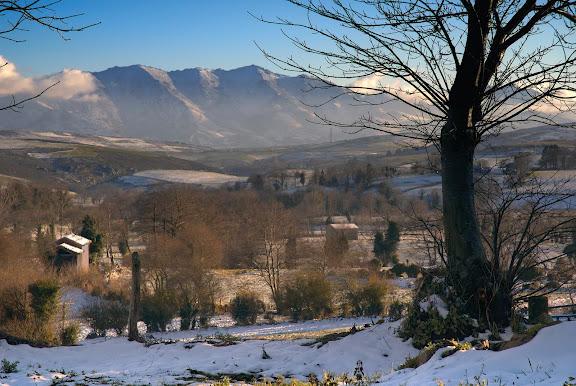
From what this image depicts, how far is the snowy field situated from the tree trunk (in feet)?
3.79

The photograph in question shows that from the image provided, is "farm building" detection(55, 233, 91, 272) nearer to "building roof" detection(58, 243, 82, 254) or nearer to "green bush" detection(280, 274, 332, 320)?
"building roof" detection(58, 243, 82, 254)

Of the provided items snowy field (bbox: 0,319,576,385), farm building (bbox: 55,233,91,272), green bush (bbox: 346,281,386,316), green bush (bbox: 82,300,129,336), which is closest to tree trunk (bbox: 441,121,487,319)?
snowy field (bbox: 0,319,576,385)

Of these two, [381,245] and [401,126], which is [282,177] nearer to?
[381,245]

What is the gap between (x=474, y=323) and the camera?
8359mm

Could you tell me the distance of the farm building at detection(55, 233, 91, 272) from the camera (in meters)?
45.2

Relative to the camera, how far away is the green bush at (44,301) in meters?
22.7

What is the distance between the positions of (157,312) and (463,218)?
893 inches

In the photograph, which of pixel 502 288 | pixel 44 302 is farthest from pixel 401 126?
pixel 44 302

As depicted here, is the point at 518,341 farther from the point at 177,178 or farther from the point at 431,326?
the point at 177,178

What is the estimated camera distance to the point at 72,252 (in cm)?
4538

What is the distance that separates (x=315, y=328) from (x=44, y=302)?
426 inches

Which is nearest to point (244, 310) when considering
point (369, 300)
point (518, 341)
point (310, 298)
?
point (310, 298)

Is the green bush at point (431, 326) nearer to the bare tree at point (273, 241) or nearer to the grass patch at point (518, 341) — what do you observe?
the grass patch at point (518, 341)

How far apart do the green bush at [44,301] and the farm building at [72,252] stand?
22.1 meters
